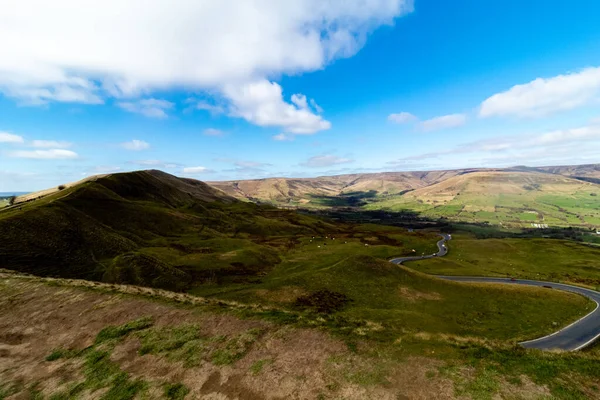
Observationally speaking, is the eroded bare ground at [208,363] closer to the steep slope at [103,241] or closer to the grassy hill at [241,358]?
the grassy hill at [241,358]

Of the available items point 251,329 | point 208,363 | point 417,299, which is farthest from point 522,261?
point 208,363

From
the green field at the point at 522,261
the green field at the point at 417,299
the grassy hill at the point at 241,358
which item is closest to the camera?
the grassy hill at the point at 241,358

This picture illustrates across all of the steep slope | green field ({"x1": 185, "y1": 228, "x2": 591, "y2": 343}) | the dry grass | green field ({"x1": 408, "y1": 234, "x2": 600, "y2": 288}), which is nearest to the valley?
the dry grass

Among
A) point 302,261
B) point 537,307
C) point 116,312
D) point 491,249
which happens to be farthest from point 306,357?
point 491,249

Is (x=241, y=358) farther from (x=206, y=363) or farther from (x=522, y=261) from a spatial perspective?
(x=522, y=261)

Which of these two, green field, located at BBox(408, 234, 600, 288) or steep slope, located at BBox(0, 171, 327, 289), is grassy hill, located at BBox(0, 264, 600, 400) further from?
green field, located at BBox(408, 234, 600, 288)

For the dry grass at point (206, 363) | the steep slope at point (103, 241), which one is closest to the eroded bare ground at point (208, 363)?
the dry grass at point (206, 363)
